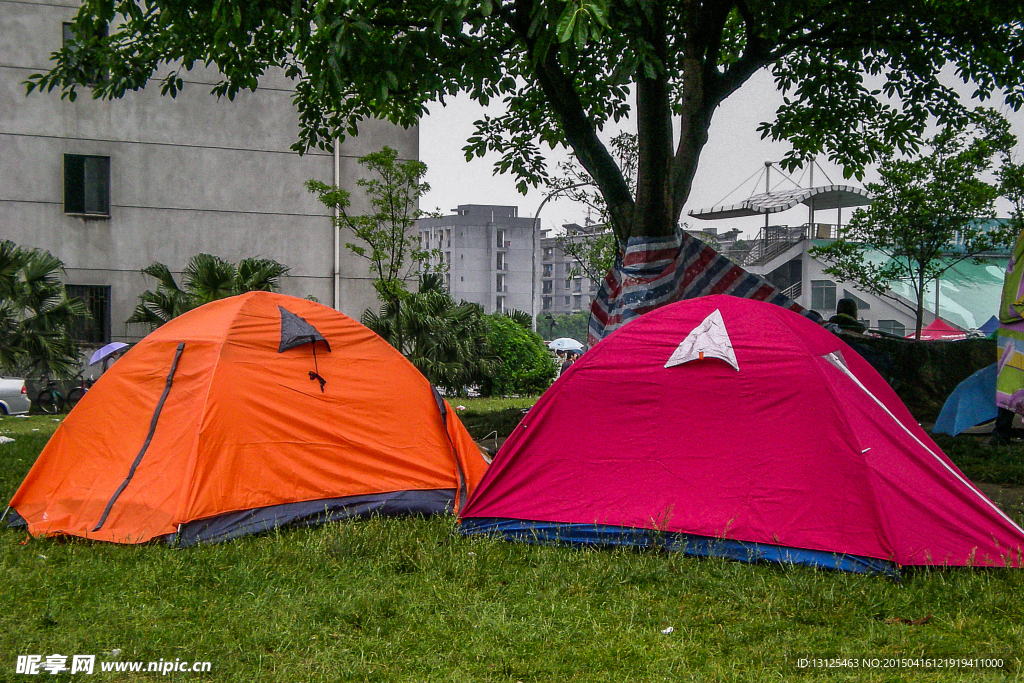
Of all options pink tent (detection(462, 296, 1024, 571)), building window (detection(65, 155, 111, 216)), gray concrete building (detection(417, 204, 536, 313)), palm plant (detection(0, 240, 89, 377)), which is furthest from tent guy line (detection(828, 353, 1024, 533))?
gray concrete building (detection(417, 204, 536, 313))

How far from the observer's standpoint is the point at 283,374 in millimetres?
6488

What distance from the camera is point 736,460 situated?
17.6ft

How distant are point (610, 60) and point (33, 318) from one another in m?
12.0

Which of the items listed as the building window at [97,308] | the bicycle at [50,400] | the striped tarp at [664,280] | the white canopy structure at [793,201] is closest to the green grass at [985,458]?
the striped tarp at [664,280]

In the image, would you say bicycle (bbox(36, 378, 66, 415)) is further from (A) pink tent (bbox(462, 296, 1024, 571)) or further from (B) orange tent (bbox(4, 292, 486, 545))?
(A) pink tent (bbox(462, 296, 1024, 571))

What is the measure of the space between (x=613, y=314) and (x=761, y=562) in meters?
4.40

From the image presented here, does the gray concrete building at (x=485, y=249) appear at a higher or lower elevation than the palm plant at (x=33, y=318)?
higher

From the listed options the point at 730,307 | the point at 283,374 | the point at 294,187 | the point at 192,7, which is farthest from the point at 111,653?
the point at 294,187

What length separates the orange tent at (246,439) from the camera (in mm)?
5820

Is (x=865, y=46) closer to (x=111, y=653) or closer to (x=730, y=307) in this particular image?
(x=730, y=307)

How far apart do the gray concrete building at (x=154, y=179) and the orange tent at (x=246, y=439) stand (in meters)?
14.8

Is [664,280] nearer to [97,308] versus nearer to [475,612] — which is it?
[475,612]

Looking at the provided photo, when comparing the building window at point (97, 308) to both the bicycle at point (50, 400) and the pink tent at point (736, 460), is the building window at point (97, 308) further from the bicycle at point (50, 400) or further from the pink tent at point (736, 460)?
the pink tent at point (736, 460)

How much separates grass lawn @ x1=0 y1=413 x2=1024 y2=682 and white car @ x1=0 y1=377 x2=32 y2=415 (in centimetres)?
1184
